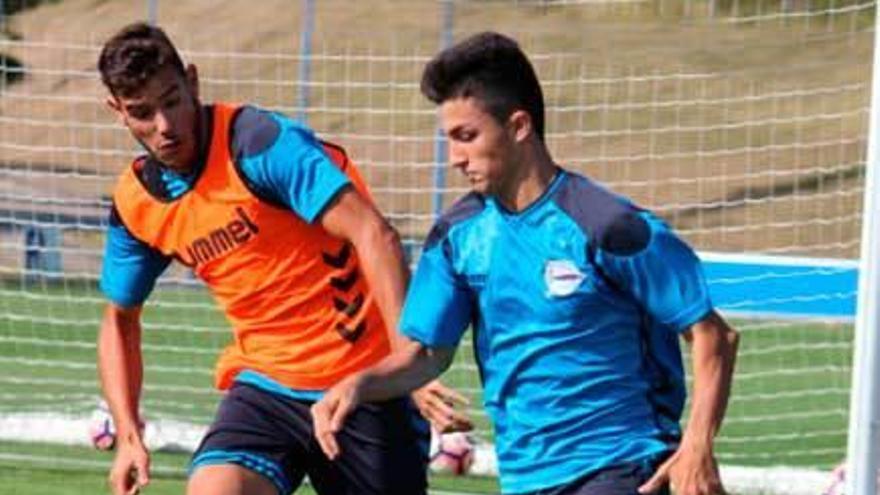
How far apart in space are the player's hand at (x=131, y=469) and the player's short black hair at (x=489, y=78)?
1566mm

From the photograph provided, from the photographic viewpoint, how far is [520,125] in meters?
5.70

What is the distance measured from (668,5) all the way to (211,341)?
23.2ft

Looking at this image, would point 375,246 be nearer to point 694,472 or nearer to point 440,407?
point 440,407

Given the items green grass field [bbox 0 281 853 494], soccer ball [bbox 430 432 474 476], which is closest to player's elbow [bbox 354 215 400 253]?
green grass field [bbox 0 281 853 494]

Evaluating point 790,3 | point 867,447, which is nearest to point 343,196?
point 867,447

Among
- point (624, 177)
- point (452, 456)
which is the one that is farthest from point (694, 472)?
point (624, 177)

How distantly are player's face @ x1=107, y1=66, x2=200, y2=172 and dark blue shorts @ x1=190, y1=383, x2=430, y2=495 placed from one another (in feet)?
2.33

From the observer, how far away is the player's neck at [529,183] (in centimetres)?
569

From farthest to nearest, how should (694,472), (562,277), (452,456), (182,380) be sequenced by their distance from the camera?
(182,380), (452,456), (562,277), (694,472)

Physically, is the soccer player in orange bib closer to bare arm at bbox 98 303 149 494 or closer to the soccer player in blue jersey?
bare arm at bbox 98 303 149 494

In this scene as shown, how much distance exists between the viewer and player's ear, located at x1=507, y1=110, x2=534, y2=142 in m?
5.69

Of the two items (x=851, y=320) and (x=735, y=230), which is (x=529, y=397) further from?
(x=735, y=230)

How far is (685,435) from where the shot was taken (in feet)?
Result: 18.1

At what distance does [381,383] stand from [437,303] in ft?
0.76
